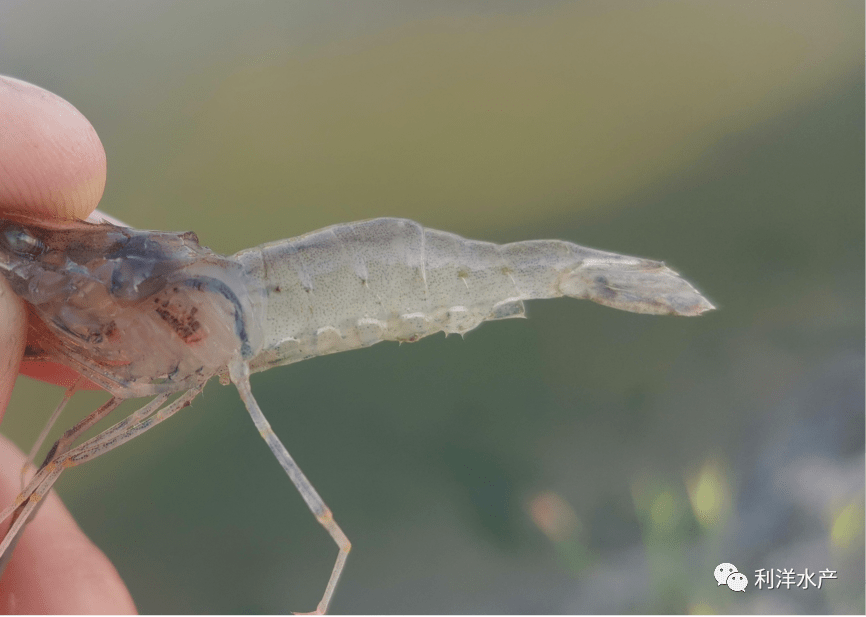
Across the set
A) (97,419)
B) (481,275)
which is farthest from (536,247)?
(97,419)

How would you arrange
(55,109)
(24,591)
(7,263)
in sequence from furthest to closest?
(24,591) < (55,109) < (7,263)

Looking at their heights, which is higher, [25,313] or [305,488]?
[25,313]

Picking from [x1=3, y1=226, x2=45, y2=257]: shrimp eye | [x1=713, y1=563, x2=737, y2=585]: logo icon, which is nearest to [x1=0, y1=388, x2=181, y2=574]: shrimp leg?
[x1=3, y1=226, x2=45, y2=257]: shrimp eye

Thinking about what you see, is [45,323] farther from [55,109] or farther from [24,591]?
[24,591]

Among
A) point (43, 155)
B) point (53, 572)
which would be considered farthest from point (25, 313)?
point (53, 572)

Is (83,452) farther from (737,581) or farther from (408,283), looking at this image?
(737,581)

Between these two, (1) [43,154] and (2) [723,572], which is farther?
(2) [723,572]
